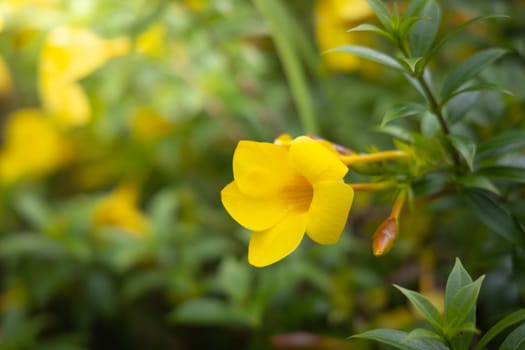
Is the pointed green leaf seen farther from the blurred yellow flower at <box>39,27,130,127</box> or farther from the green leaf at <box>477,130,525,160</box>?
the blurred yellow flower at <box>39,27,130,127</box>

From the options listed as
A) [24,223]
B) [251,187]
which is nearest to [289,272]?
[251,187]

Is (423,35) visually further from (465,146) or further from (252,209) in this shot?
(252,209)

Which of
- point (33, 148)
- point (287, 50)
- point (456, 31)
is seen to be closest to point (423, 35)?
point (456, 31)

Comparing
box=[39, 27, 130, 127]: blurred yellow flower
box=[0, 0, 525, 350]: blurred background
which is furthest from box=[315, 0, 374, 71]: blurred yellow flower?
box=[39, 27, 130, 127]: blurred yellow flower

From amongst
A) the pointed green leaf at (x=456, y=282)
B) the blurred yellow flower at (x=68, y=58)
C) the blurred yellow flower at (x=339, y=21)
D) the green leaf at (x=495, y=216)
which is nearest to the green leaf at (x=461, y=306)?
the pointed green leaf at (x=456, y=282)

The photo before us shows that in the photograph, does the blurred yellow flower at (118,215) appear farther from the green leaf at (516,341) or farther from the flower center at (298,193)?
the green leaf at (516,341)
